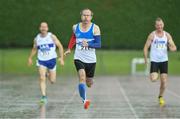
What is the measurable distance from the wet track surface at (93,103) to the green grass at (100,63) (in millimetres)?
9141

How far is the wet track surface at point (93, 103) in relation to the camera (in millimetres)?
13008

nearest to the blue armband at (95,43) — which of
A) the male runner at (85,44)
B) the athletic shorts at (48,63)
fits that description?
the male runner at (85,44)

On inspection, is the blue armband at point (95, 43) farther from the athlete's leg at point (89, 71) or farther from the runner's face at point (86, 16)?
the athlete's leg at point (89, 71)

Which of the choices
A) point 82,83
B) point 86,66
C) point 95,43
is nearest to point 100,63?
point 86,66

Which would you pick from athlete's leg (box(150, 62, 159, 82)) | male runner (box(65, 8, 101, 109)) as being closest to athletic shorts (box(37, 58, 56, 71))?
athlete's leg (box(150, 62, 159, 82))

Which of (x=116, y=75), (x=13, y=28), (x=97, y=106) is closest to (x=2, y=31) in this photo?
(x=13, y=28)

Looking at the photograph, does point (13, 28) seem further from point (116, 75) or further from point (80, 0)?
point (116, 75)

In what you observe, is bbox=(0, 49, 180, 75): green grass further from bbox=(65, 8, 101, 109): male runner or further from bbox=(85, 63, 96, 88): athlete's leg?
bbox=(65, 8, 101, 109): male runner

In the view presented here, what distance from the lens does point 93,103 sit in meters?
15.6

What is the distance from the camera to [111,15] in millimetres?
32719

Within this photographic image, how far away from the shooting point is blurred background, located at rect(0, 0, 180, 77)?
106 ft

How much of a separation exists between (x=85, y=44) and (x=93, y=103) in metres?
3.33

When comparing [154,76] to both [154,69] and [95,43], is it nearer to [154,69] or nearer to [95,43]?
[154,69]

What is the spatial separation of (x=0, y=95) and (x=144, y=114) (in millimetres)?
5854
